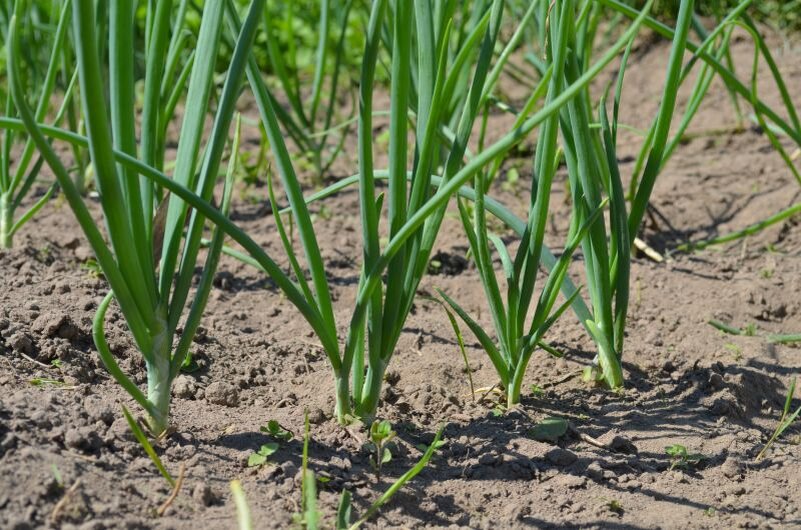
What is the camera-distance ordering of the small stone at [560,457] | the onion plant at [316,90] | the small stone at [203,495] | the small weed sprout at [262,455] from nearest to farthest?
the small stone at [203,495], the small weed sprout at [262,455], the small stone at [560,457], the onion plant at [316,90]

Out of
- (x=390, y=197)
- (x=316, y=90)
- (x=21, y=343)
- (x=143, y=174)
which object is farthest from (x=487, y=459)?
(x=316, y=90)

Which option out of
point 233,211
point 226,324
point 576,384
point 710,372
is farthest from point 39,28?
point 710,372

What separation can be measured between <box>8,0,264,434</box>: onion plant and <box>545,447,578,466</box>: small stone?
57cm

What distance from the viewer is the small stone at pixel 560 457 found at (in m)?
1.45

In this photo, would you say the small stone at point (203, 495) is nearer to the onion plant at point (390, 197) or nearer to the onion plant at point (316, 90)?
the onion plant at point (390, 197)

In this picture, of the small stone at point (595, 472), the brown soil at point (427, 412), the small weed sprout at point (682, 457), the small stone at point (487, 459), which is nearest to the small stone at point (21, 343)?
the brown soil at point (427, 412)

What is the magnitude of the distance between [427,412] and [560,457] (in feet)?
0.83

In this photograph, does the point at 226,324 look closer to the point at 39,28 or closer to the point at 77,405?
the point at 77,405

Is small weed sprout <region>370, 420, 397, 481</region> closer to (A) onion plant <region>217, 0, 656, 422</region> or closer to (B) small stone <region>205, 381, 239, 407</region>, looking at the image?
(A) onion plant <region>217, 0, 656, 422</region>

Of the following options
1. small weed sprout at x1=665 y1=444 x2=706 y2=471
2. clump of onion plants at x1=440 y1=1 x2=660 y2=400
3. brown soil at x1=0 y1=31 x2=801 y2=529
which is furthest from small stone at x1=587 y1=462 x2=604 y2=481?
clump of onion plants at x1=440 y1=1 x2=660 y2=400

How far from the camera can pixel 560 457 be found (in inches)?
57.0

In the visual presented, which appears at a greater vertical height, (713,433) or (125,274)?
(125,274)

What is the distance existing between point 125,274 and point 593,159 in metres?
0.78

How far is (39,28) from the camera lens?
109 inches
